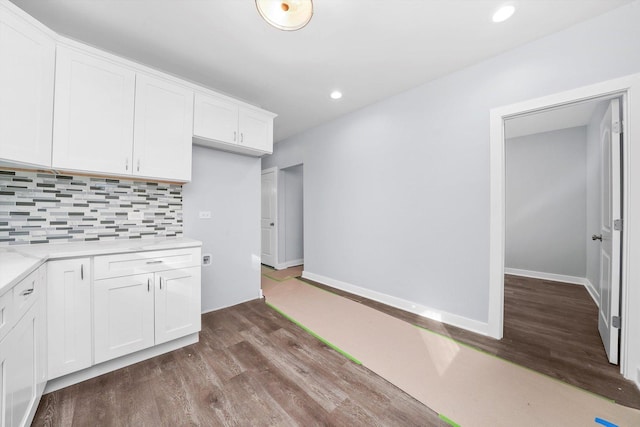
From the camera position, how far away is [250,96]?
2986 millimetres

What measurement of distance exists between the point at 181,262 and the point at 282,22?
201 cm

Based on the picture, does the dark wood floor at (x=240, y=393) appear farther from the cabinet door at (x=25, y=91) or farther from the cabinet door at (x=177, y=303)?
the cabinet door at (x=25, y=91)

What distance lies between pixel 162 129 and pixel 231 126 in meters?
0.69

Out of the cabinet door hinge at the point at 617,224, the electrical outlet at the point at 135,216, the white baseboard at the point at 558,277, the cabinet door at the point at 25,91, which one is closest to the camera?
the cabinet door at the point at 25,91

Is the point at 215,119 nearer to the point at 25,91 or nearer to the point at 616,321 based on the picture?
the point at 25,91

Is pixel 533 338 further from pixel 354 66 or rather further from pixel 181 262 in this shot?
pixel 181 262

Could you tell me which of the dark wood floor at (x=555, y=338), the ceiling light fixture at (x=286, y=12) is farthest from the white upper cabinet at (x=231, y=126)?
the dark wood floor at (x=555, y=338)

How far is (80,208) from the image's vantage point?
2.02 meters

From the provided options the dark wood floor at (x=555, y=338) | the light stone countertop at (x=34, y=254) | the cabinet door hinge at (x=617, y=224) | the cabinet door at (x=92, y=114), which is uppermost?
the cabinet door at (x=92, y=114)

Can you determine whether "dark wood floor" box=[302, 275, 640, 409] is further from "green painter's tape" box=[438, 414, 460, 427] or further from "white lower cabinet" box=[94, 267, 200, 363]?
"white lower cabinet" box=[94, 267, 200, 363]

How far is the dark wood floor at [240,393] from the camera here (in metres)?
1.37

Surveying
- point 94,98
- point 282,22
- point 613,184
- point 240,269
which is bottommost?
point 240,269

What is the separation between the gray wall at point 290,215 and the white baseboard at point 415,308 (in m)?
1.35

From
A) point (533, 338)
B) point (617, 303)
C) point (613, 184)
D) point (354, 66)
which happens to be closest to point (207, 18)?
point (354, 66)
